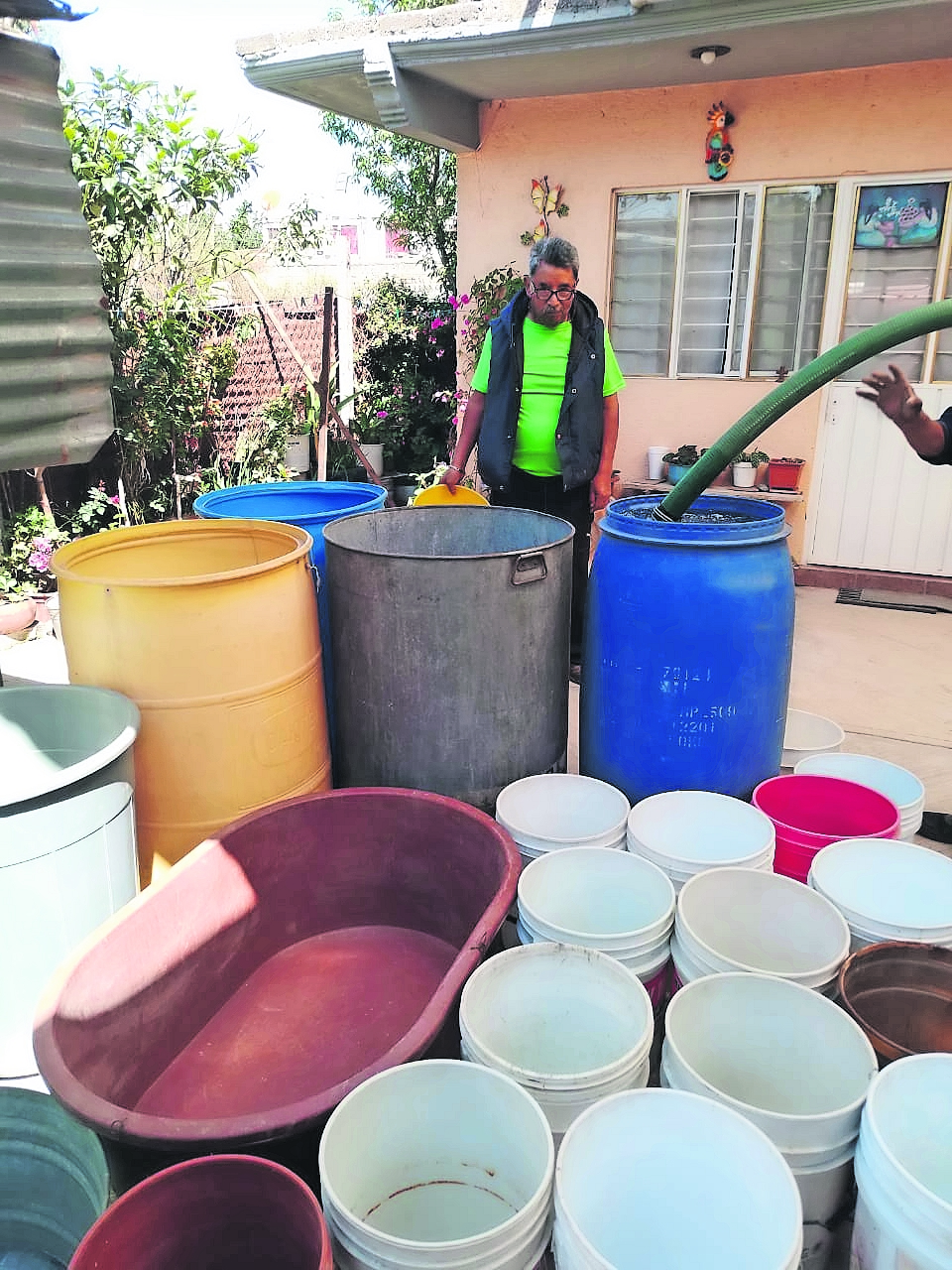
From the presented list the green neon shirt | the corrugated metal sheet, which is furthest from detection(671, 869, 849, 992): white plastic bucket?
the green neon shirt

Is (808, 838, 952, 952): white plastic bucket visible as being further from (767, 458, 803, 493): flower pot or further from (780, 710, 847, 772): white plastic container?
(767, 458, 803, 493): flower pot

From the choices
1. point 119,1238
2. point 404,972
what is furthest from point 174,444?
point 119,1238

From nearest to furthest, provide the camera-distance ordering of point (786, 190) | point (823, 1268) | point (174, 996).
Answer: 1. point (823, 1268)
2. point (174, 996)
3. point (786, 190)

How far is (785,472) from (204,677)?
447cm

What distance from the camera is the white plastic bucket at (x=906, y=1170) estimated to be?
103 centimetres

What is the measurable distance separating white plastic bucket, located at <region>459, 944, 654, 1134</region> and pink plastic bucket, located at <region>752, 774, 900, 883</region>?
0.79 m

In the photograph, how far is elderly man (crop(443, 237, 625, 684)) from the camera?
3.32 meters

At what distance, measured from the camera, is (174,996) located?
172 centimetres

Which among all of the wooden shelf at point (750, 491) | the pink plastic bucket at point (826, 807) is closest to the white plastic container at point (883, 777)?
the pink plastic bucket at point (826, 807)

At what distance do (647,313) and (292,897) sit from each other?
488 cm

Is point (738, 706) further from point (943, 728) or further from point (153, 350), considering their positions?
point (153, 350)

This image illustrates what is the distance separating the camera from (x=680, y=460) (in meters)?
5.40

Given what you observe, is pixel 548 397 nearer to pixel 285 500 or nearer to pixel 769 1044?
pixel 285 500

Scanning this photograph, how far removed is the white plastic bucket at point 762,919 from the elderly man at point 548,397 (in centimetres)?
190
